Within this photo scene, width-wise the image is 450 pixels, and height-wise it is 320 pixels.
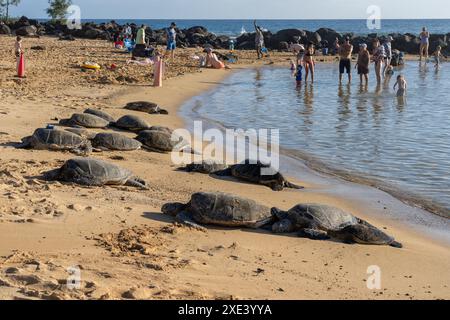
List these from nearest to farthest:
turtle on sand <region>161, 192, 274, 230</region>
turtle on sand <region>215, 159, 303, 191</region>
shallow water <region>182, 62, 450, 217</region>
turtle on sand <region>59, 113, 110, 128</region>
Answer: turtle on sand <region>161, 192, 274, 230</region> → turtle on sand <region>215, 159, 303, 191</region> → shallow water <region>182, 62, 450, 217</region> → turtle on sand <region>59, 113, 110, 128</region>

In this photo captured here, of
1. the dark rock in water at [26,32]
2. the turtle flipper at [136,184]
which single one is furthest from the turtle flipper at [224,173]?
the dark rock in water at [26,32]

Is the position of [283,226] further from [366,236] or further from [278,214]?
[366,236]

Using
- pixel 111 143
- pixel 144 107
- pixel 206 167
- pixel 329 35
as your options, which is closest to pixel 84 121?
pixel 111 143

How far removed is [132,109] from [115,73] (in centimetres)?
676

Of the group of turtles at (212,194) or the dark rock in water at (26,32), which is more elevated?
the dark rock in water at (26,32)

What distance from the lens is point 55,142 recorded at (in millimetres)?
9461

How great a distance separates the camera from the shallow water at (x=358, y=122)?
1038 cm

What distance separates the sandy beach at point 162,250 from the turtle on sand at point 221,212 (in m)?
0.12

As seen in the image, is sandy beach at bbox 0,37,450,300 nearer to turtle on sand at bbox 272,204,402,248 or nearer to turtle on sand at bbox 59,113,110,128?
turtle on sand at bbox 272,204,402,248

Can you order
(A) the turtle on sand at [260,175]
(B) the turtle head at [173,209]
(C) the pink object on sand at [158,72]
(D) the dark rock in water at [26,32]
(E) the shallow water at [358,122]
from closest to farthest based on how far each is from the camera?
1. (B) the turtle head at [173,209]
2. (A) the turtle on sand at [260,175]
3. (E) the shallow water at [358,122]
4. (C) the pink object on sand at [158,72]
5. (D) the dark rock in water at [26,32]

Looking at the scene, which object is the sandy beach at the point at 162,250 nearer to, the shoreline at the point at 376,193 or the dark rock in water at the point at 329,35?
the shoreline at the point at 376,193

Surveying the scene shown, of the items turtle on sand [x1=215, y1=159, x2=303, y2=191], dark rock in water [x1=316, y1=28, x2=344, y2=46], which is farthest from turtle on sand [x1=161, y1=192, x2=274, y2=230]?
dark rock in water [x1=316, y1=28, x2=344, y2=46]

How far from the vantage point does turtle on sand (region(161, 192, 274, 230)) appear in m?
6.70

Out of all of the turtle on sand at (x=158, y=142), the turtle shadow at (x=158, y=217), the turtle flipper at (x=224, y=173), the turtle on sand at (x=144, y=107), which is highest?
the turtle on sand at (x=144, y=107)
